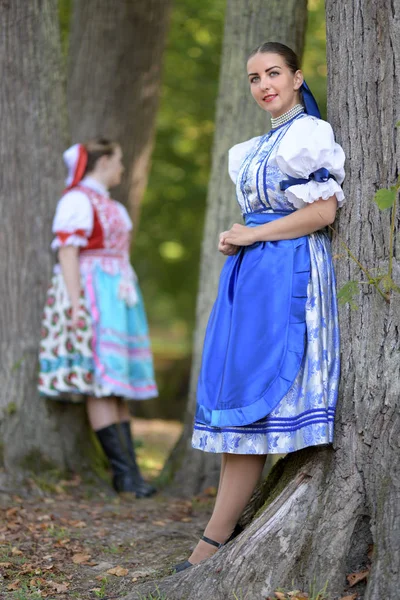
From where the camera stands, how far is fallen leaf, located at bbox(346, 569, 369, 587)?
2799mm

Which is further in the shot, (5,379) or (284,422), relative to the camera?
(5,379)

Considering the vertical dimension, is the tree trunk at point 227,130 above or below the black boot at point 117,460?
above

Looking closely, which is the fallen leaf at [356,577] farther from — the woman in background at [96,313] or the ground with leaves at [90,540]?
the woman in background at [96,313]

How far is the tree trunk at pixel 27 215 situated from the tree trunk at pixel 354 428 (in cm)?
224

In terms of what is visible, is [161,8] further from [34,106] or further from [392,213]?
[392,213]

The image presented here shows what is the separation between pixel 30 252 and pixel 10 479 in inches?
55.2

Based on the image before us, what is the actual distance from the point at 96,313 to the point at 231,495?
7.33ft

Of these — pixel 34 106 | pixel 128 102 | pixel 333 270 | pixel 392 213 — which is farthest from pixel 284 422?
pixel 128 102

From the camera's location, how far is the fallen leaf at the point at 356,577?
9.18 ft

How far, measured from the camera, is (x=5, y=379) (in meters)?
5.04

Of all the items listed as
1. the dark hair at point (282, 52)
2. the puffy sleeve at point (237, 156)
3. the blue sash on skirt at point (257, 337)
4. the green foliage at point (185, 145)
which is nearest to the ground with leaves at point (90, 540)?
the blue sash on skirt at point (257, 337)

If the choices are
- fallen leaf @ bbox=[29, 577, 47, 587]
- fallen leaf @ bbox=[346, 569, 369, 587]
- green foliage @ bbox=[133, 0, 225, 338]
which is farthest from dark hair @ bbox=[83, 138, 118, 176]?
fallen leaf @ bbox=[346, 569, 369, 587]

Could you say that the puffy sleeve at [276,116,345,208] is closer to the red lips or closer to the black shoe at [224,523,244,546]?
the red lips

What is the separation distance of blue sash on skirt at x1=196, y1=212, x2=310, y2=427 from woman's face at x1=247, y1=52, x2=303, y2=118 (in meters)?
0.44
